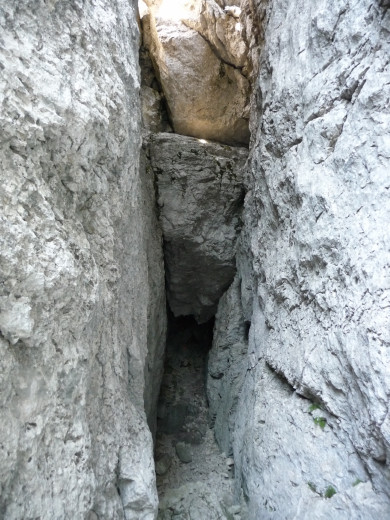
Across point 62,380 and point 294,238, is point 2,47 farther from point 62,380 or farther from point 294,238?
point 294,238

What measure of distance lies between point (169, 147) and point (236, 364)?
11.0 feet

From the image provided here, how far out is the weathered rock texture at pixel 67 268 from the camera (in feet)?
6.69

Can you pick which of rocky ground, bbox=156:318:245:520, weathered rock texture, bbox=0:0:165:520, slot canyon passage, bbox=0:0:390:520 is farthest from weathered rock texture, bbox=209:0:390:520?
weathered rock texture, bbox=0:0:165:520

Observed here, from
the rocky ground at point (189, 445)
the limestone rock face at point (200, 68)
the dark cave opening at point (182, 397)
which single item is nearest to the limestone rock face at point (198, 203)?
the limestone rock face at point (200, 68)

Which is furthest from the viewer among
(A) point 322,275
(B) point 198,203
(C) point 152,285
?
(B) point 198,203

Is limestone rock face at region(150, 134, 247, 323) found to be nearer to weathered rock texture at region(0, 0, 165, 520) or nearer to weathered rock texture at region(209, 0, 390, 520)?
weathered rock texture at region(209, 0, 390, 520)

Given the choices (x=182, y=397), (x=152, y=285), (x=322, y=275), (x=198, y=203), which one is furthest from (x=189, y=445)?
(x=322, y=275)

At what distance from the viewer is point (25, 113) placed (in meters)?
2.16

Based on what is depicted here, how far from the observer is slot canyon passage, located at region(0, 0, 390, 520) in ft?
7.06

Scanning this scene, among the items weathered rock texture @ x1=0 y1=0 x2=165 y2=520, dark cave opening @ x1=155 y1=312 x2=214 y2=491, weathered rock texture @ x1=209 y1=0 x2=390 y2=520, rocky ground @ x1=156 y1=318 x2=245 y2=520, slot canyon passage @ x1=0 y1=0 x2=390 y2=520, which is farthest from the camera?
dark cave opening @ x1=155 y1=312 x2=214 y2=491

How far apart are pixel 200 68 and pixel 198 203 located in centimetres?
246

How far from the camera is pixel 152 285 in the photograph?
5.34 meters

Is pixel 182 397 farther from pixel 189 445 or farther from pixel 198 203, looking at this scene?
pixel 198 203

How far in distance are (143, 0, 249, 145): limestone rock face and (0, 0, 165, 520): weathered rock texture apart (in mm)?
3172
